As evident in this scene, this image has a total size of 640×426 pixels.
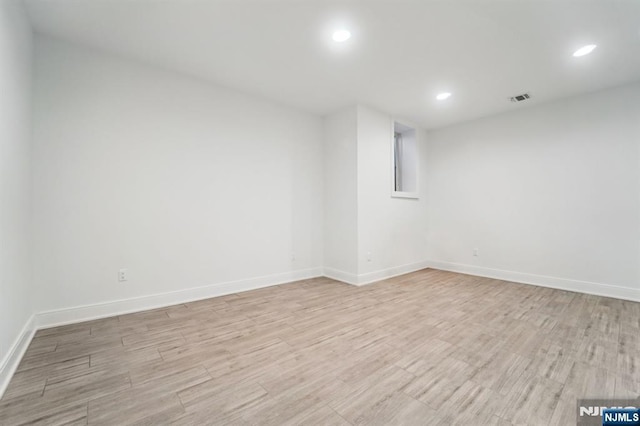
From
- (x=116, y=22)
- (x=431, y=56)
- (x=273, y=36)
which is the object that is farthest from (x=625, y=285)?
(x=116, y=22)

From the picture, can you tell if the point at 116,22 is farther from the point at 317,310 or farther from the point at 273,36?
the point at 317,310

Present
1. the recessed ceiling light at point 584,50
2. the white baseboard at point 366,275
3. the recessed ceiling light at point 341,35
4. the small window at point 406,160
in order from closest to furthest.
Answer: the recessed ceiling light at point 341,35, the recessed ceiling light at point 584,50, the white baseboard at point 366,275, the small window at point 406,160

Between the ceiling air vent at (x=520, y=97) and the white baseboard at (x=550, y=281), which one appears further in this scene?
the ceiling air vent at (x=520, y=97)

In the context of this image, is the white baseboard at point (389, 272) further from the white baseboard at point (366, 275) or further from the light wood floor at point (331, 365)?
the light wood floor at point (331, 365)

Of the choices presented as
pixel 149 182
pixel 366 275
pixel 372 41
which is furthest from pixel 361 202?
pixel 149 182

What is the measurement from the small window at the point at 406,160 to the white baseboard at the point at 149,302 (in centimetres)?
278

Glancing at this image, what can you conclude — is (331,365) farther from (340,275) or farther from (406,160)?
(406,160)

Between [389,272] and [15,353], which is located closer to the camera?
[15,353]

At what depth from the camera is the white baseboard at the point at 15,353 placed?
5.18ft

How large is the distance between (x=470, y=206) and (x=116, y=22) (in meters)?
5.31

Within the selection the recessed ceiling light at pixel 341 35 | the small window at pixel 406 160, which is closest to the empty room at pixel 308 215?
the recessed ceiling light at pixel 341 35

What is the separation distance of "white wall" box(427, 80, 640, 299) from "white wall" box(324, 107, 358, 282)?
215 centimetres

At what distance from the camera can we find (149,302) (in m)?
2.86

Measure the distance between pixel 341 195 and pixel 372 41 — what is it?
7.06 feet
